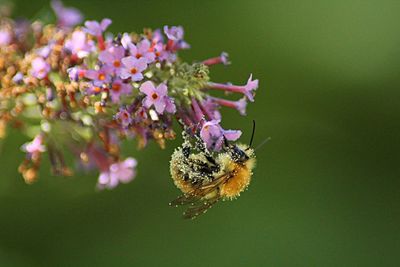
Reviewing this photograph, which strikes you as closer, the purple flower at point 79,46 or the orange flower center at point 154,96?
the orange flower center at point 154,96

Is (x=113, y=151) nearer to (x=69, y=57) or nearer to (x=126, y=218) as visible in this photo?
(x=69, y=57)

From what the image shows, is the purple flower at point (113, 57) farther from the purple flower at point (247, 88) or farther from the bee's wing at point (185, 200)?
the bee's wing at point (185, 200)

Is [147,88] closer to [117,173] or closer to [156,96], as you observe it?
[156,96]

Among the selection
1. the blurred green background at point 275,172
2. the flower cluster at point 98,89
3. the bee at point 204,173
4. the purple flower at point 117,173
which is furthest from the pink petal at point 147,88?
the blurred green background at point 275,172

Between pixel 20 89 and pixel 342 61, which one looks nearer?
pixel 20 89

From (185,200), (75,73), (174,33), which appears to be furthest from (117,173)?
(174,33)

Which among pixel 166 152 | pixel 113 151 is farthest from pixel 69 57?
pixel 166 152

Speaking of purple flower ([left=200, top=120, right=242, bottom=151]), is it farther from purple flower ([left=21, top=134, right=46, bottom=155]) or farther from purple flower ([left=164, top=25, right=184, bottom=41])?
A: purple flower ([left=21, top=134, right=46, bottom=155])

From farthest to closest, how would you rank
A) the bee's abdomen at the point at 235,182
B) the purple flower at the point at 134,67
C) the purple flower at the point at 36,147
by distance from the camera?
the bee's abdomen at the point at 235,182, the purple flower at the point at 36,147, the purple flower at the point at 134,67
